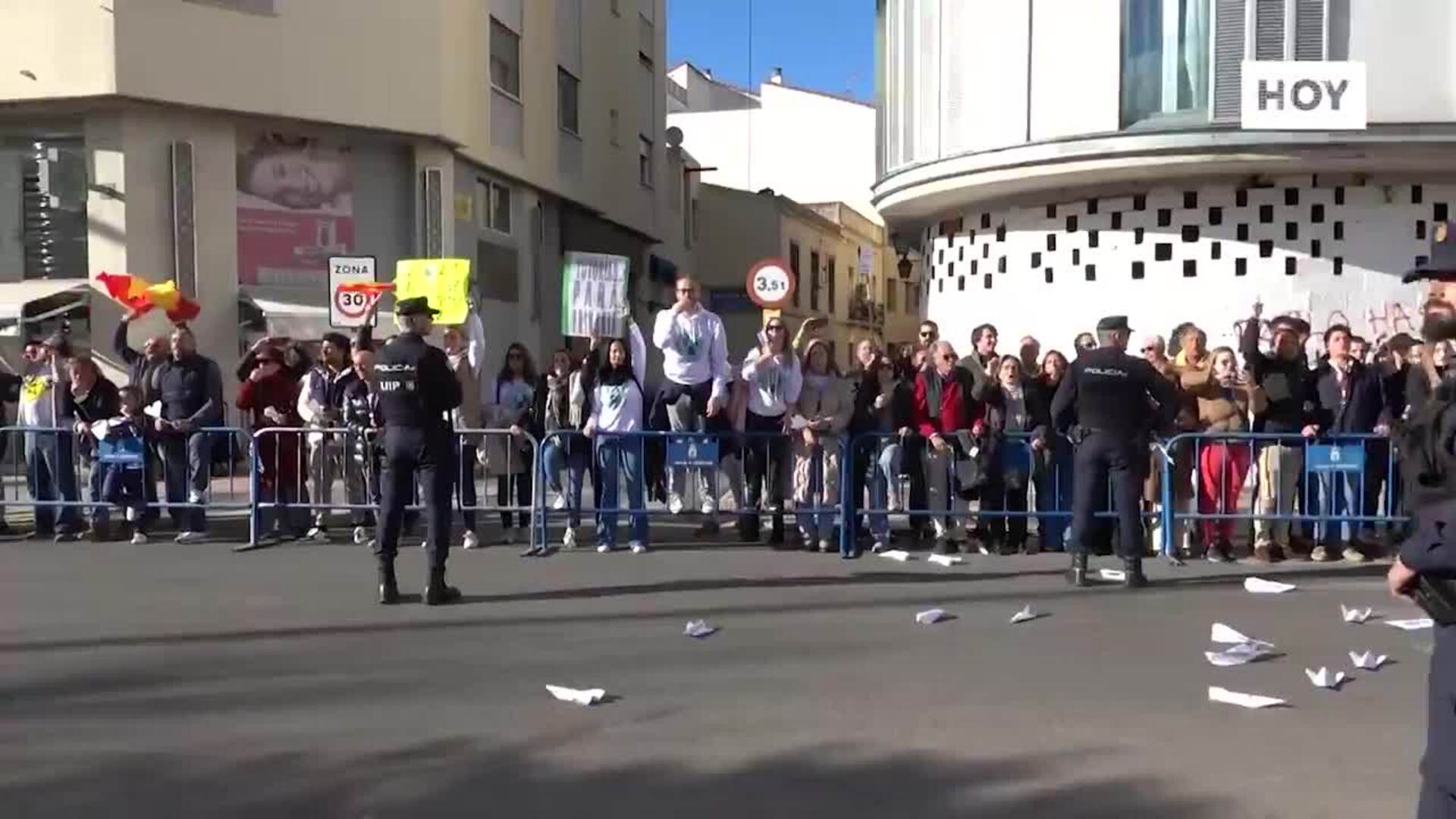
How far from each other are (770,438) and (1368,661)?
5.12 m

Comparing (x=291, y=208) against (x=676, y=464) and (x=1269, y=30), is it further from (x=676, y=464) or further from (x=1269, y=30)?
(x=1269, y=30)

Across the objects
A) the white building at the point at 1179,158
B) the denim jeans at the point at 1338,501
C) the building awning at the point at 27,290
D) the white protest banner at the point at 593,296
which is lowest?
the denim jeans at the point at 1338,501

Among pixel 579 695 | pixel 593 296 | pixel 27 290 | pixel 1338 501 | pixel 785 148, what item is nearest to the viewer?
pixel 579 695

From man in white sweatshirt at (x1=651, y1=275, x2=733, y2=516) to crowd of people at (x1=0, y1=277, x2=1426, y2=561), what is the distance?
0.07 ft

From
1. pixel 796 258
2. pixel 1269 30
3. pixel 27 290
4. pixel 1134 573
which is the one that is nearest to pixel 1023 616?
pixel 1134 573

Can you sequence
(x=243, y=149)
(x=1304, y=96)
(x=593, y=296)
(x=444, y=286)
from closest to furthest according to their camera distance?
1. (x=593, y=296)
2. (x=444, y=286)
3. (x=1304, y=96)
4. (x=243, y=149)

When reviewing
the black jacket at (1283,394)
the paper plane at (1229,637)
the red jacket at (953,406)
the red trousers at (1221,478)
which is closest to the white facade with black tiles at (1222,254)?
the black jacket at (1283,394)

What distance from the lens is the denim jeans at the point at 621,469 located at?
10.7 m

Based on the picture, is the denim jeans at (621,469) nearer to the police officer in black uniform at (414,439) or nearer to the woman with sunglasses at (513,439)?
the woman with sunglasses at (513,439)

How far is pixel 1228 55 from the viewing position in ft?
44.9

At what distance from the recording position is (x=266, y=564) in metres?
10.1

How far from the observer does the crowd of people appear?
34.1ft

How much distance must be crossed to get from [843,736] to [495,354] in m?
19.9

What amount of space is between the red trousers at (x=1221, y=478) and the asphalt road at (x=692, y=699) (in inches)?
31.4
